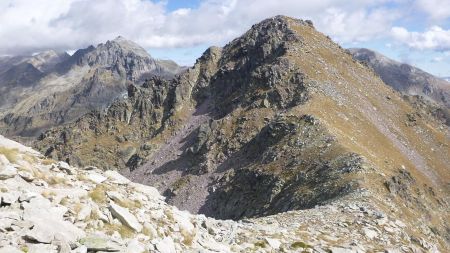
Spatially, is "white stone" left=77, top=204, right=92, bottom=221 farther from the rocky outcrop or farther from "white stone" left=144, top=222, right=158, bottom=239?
"white stone" left=144, top=222, right=158, bottom=239

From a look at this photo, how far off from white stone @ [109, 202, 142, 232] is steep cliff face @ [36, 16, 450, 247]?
3557cm

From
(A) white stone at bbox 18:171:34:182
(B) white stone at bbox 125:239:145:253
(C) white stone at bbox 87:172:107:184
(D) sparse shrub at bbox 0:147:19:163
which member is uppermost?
(D) sparse shrub at bbox 0:147:19:163

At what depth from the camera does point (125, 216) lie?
69.5 feet

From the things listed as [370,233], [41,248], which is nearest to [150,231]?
[41,248]

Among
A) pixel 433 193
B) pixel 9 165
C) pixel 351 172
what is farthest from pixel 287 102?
pixel 9 165

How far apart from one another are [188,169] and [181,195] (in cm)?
1475

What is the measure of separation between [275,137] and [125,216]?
81.8m

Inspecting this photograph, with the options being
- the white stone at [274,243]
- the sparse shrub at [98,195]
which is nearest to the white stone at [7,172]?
the sparse shrub at [98,195]

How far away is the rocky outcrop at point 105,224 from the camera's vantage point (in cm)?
1722

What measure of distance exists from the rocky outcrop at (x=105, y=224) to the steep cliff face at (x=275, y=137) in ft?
75.8

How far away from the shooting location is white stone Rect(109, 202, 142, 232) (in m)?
21.0

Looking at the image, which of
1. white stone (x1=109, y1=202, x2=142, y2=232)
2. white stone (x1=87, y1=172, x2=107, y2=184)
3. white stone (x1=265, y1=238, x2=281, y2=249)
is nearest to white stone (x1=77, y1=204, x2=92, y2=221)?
white stone (x1=109, y1=202, x2=142, y2=232)

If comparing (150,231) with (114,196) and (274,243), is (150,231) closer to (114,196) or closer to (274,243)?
(114,196)

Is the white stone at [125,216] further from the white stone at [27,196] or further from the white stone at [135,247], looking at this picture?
the white stone at [27,196]
